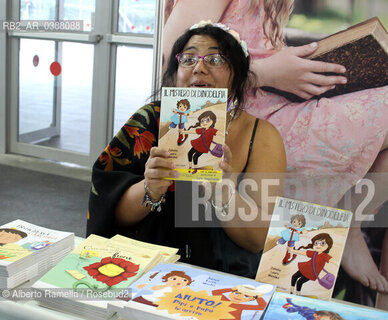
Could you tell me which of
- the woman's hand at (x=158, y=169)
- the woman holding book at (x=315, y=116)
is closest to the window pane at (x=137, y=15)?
the woman holding book at (x=315, y=116)

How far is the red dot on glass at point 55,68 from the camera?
5098mm

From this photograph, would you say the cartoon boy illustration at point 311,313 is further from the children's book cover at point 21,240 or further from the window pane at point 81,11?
the window pane at point 81,11

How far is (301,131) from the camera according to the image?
6.98 ft

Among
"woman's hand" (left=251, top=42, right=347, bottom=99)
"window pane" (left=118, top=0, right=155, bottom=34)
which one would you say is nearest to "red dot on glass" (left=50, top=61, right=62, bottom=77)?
"window pane" (left=118, top=0, right=155, bottom=34)

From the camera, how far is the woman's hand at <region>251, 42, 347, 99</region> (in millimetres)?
2031

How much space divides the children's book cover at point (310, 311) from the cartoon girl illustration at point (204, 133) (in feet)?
1.39

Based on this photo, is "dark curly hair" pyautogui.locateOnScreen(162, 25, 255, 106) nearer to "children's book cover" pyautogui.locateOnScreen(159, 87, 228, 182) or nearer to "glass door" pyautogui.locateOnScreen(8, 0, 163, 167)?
"children's book cover" pyautogui.locateOnScreen(159, 87, 228, 182)

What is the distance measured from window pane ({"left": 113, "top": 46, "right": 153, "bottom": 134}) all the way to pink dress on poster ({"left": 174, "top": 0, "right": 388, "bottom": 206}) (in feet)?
8.66

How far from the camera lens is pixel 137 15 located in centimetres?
460

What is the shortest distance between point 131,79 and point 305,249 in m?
4.01

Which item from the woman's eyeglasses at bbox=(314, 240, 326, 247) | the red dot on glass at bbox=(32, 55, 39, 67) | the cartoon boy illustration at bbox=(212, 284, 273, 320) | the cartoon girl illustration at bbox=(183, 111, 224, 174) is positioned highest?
the red dot on glass at bbox=(32, 55, 39, 67)

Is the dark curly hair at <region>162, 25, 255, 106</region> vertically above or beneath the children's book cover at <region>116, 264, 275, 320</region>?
above

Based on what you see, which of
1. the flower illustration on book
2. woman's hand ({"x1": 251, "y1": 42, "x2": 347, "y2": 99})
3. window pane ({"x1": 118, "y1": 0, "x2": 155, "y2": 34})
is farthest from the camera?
window pane ({"x1": 118, "y1": 0, "x2": 155, "y2": 34})

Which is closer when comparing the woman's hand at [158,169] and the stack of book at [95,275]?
the stack of book at [95,275]
